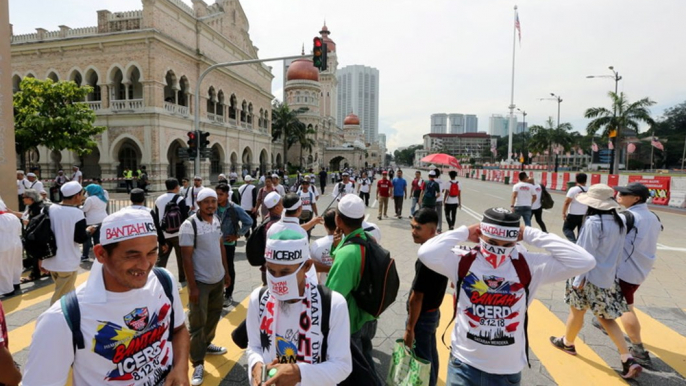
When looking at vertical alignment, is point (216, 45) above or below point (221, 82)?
above

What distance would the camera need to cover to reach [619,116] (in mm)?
28875

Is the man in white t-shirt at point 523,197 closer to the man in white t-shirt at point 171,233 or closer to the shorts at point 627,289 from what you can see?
the shorts at point 627,289

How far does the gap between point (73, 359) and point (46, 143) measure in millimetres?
20948

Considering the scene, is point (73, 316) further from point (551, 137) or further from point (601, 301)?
point (551, 137)

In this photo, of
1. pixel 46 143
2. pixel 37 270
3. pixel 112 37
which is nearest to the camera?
pixel 37 270

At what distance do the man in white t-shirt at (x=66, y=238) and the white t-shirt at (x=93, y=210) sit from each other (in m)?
2.65

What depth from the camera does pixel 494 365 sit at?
2242 mm

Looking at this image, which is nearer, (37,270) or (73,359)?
(73,359)

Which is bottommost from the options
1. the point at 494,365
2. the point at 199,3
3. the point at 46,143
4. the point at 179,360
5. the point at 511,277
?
the point at 494,365

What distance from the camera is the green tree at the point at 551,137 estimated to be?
50781mm

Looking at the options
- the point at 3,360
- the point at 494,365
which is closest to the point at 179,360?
the point at 3,360

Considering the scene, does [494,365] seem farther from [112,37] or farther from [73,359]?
[112,37]

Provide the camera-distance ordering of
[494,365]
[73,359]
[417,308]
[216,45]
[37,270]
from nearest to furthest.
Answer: [73,359]
[494,365]
[417,308]
[37,270]
[216,45]

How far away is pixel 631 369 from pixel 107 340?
4364 mm
